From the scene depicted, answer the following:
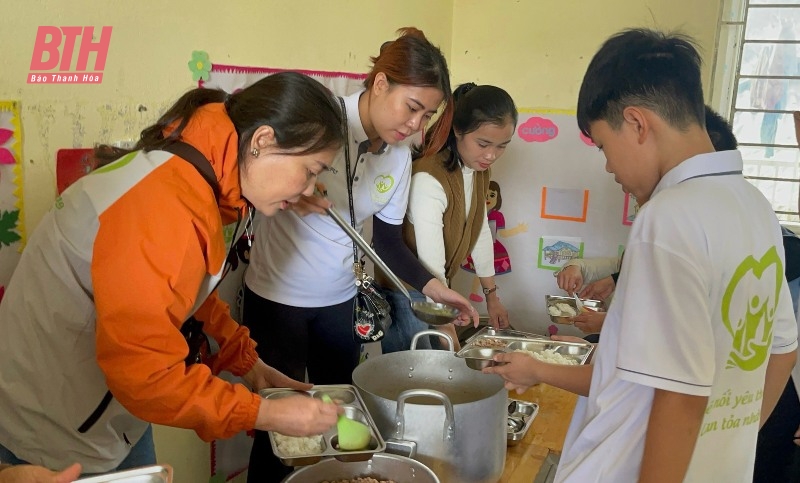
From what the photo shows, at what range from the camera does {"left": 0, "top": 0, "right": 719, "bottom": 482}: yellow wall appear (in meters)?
1.16

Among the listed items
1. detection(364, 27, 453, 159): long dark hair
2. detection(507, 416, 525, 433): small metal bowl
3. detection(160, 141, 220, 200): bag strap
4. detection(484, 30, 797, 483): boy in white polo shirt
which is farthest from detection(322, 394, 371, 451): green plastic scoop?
detection(364, 27, 453, 159): long dark hair

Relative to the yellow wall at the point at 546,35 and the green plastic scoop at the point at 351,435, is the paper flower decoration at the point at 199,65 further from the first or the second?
the yellow wall at the point at 546,35

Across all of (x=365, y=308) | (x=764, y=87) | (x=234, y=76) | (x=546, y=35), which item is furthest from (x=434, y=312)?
(x=764, y=87)

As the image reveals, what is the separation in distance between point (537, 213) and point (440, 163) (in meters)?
1.10

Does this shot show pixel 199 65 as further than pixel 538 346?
No

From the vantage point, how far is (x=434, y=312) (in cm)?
170

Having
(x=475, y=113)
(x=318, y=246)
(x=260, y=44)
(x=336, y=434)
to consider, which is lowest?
(x=336, y=434)

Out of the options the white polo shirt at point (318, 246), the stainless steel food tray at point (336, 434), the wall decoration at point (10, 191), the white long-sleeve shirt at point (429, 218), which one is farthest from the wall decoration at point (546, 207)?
the wall decoration at point (10, 191)

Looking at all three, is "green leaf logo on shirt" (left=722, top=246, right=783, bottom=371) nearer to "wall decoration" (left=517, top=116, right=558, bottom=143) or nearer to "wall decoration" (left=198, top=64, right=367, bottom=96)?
"wall decoration" (left=198, top=64, right=367, bottom=96)

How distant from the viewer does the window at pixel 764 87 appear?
8.41 ft

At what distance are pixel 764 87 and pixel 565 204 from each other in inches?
35.2

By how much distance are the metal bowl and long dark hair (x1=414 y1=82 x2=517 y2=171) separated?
1.37 feet

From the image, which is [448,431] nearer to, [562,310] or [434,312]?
[434,312]

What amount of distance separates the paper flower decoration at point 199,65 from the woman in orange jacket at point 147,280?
1.60 ft
